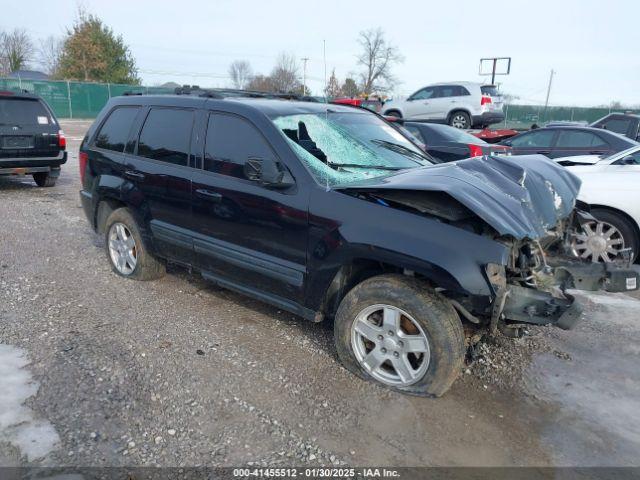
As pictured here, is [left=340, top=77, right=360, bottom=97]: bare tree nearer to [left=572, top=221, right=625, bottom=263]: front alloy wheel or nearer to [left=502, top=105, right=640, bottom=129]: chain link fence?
[left=502, top=105, right=640, bottom=129]: chain link fence

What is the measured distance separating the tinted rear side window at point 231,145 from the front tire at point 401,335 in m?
1.31

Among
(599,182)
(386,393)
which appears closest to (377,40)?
(599,182)

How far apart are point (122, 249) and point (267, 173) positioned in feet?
8.07

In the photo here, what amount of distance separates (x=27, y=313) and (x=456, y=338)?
3.56 m

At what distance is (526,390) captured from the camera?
3520 millimetres

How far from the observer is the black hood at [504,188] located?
3.06 metres

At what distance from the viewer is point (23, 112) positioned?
9.50 meters

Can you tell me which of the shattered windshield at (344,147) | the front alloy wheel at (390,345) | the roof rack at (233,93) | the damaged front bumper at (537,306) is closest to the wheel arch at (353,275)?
the front alloy wheel at (390,345)

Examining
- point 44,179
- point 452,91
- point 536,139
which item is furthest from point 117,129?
point 452,91

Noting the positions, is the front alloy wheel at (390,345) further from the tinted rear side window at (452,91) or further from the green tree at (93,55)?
the green tree at (93,55)

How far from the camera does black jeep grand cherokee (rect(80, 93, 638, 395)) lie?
121 inches

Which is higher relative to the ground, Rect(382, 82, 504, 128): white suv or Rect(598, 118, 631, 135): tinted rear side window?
Rect(382, 82, 504, 128): white suv

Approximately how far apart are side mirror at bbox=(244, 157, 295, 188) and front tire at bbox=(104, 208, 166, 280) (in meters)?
1.90

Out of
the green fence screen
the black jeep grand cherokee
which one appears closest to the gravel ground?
the black jeep grand cherokee
